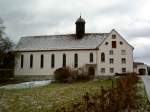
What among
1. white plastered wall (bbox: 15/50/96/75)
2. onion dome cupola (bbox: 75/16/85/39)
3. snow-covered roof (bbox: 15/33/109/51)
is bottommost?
white plastered wall (bbox: 15/50/96/75)

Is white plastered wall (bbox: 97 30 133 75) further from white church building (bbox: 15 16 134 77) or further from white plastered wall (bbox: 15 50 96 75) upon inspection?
white plastered wall (bbox: 15 50 96 75)

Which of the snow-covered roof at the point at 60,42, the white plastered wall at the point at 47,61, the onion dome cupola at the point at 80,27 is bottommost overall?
the white plastered wall at the point at 47,61

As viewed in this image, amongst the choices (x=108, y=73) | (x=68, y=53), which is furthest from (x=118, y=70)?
(x=68, y=53)

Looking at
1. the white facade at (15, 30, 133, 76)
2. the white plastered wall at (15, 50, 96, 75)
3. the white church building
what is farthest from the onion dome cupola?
the white plastered wall at (15, 50, 96, 75)

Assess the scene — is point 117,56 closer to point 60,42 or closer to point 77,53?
point 77,53

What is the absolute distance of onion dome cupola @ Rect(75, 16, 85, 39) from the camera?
75.1 metres

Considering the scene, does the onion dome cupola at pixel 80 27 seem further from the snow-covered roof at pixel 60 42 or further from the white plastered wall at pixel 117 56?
the white plastered wall at pixel 117 56

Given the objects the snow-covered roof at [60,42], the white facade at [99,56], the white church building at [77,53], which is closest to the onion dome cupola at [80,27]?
the white church building at [77,53]

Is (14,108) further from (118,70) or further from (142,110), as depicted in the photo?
(118,70)

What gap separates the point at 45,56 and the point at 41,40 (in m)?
4.97

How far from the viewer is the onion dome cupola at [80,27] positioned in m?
75.1

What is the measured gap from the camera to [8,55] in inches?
2800

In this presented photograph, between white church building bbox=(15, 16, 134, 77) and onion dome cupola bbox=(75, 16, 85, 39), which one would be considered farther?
onion dome cupola bbox=(75, 16, 85, 39)

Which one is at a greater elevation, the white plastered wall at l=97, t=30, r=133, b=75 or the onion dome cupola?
the onion dome cupola
